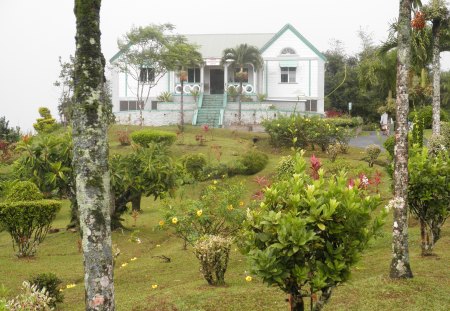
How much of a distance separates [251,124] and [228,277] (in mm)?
27233

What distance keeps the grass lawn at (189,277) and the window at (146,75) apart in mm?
22005

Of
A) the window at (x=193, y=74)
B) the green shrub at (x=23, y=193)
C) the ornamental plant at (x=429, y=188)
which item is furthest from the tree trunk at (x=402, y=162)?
the window at (x=193, y=74)

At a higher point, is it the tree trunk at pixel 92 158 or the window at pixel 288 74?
the window at pixel 288 74

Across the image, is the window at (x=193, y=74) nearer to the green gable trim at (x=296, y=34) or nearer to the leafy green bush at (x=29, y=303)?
the green gable trim at (x=296, y=34)

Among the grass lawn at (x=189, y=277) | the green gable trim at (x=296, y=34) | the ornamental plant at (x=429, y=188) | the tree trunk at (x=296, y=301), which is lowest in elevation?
the grass lawn at (x=189, y=277)

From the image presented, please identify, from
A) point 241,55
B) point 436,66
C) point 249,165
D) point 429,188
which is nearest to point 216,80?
point 241,55

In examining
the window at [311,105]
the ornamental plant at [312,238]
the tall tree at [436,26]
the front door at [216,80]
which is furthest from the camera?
the front door at [216,80]

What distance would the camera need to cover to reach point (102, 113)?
541 cm

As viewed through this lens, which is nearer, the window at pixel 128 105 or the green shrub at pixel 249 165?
the green shrub at pixel 249 165

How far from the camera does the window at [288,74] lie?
42.9 m

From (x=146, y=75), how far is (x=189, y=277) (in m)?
31.4

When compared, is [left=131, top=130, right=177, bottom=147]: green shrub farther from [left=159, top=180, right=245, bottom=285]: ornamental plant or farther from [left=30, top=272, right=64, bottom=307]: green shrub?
[left=30, top=272, right=64, bottom=307]: green shrub

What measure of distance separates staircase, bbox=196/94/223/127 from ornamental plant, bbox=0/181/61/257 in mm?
24943

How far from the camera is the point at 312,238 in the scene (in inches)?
213
